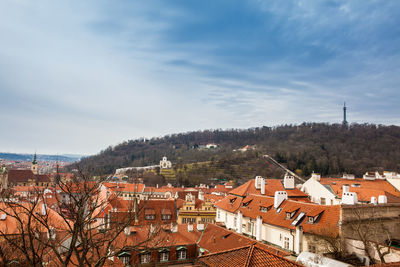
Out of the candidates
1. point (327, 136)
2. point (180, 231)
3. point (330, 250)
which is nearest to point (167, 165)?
point (327, 136)

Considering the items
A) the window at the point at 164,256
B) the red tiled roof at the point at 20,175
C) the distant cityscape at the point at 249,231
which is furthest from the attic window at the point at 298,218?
the red tiled roof at the point at 20,175

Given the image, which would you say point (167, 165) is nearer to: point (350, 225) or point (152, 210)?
point (152, 210)

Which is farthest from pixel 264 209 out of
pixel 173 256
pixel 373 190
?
pixel 373 190

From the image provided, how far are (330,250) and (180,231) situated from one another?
15.1 m

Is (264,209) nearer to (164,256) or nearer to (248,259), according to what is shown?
(164,256)

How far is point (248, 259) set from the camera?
45.0 ft

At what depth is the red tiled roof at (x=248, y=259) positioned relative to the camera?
43.7 ft

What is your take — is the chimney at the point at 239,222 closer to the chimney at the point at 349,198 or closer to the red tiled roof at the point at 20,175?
the chimney at the point at 349,198

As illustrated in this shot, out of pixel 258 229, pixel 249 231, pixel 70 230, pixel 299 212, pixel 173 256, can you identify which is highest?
pixel 70 230

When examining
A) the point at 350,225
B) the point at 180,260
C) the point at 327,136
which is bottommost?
the point at 180,260

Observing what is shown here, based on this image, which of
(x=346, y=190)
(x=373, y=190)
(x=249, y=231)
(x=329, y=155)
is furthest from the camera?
(x=329, y=155)

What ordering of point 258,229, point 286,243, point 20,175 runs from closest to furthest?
point 286,243
point 258,229
point 20,175

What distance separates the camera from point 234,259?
47.7 feet

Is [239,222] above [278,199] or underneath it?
underneath
